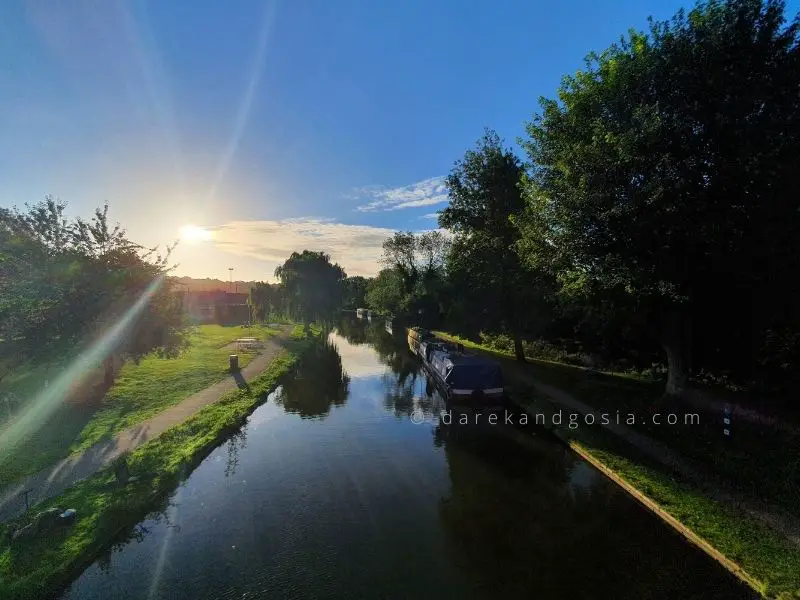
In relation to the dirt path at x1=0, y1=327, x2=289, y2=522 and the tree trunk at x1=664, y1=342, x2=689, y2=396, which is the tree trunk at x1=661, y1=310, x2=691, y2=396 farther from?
the dirt path at x1=0, y1=327, x2=289, y2=522

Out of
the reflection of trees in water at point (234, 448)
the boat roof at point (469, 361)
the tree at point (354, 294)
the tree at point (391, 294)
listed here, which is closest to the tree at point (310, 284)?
the tree at point (391, 294)

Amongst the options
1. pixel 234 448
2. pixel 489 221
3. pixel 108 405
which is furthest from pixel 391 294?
pixel 234 448

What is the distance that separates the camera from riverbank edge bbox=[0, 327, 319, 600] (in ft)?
25.0

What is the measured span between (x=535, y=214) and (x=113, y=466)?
53.5 ft

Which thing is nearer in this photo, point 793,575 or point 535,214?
point 793,575

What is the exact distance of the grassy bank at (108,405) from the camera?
12750mm

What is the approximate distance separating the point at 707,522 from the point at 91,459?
49.4 feet

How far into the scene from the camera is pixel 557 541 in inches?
364

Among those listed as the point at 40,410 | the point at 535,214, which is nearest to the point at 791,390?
the point at 535,214

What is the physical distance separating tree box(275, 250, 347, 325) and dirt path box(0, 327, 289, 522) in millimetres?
56407

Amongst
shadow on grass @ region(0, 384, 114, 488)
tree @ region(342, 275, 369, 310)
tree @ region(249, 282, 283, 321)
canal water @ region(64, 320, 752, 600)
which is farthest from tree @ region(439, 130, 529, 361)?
tree @ region(342, 275, 369, 310)

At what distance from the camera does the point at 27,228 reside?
1645cm

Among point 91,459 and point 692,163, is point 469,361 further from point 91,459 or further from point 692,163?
point 91,459

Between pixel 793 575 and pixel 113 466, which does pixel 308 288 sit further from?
pixel 793 575
